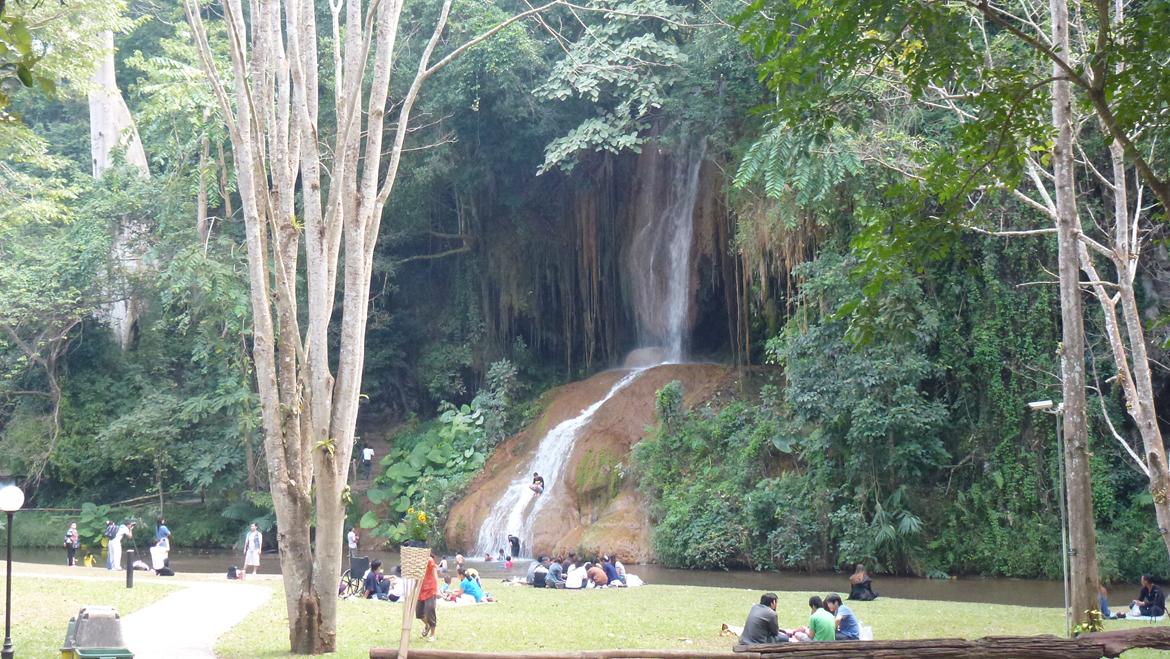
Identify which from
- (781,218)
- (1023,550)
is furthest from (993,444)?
(781,218)

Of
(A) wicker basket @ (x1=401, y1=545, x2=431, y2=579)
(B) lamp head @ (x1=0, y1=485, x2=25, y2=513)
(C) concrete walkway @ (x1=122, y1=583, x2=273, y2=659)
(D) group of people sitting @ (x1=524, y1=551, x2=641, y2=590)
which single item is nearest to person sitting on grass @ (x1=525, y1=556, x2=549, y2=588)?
(D) group of people sitting @ (x1=524, y1=551, x2=641, y2=590)

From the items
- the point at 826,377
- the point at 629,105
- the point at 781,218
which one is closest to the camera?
the point at 826,377

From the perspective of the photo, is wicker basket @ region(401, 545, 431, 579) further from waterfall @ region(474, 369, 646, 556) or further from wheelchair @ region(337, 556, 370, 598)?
waterfall @ region(474, 369, 646, 556)

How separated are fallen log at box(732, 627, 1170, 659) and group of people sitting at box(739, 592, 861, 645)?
5.50 feet

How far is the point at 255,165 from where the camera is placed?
11938 millimetres

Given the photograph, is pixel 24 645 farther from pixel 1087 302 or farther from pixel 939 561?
pixel 1087 302

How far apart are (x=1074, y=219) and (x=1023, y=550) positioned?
13.1 m

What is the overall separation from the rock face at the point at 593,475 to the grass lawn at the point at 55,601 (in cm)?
1094

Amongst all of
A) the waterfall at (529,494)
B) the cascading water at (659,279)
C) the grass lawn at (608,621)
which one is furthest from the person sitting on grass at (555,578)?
the cascading water at (659,279)

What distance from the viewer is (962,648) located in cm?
923

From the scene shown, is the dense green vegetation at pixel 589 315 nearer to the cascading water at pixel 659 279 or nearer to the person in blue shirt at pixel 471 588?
the cascading water at pixel 659 279

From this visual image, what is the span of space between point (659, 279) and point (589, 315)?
283cm

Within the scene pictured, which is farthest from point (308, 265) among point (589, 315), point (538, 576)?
point (589, 315)

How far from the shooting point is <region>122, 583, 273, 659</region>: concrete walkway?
11891mm
